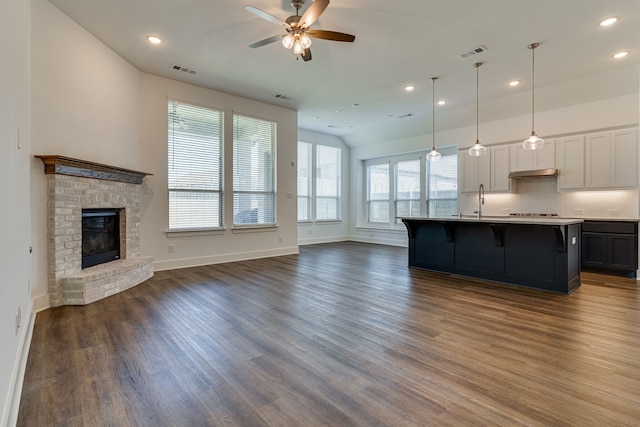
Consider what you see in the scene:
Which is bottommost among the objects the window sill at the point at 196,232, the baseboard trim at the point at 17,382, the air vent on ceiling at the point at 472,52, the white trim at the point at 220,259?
the baseboard trim at the point at 17,382

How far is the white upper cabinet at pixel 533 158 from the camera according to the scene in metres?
6.14

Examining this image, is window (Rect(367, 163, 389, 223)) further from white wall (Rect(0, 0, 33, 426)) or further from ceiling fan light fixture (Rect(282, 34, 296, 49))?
white wall (Rect(0, 0, 33, 426))

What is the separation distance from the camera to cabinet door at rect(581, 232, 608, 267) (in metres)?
5.31

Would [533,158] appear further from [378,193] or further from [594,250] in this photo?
[378,193]

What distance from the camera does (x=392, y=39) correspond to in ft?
13.6

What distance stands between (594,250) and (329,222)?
645cm

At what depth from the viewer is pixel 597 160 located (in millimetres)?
5590

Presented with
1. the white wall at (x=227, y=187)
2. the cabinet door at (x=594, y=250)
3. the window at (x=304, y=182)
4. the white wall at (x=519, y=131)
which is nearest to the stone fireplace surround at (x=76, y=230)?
the white wall at (x=227, y=187)

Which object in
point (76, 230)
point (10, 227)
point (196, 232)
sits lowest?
point (196, 232)

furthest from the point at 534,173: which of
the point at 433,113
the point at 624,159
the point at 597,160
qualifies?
the point at 433,113

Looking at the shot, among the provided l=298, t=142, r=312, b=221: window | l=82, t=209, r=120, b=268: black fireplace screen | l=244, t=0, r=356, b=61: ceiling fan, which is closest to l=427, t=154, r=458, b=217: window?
l=298, t=142, r=312, b=221: window

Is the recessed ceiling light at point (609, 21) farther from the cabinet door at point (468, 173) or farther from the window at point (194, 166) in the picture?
the window at point (194, 166)

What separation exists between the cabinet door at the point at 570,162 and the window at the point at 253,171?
5856mm

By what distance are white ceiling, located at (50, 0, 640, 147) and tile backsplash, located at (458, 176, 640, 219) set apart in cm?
164
